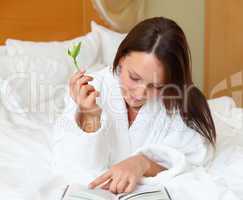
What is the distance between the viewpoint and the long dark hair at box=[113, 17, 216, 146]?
1272 mm

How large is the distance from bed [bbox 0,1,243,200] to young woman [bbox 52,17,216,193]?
0.08 m

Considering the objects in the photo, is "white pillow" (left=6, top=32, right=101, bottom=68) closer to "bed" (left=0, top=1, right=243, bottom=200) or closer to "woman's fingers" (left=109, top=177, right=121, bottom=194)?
"bed" (left=0, top=1, right=243, bottom=200)

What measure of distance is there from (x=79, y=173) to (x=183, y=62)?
0.44 metres

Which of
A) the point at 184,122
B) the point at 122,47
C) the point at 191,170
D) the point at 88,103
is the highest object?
→ the point at 122,47

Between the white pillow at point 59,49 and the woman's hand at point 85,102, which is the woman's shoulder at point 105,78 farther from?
the white pillow at point 59,49

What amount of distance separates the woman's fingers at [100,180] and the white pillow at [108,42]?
1.03m

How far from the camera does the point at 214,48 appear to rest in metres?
2.70

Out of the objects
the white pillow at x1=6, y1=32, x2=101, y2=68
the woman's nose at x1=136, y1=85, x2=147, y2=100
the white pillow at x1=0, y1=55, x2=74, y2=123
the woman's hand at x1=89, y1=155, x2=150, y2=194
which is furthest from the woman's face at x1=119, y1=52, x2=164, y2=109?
the white pillow at x1=6, y1=32, x2=101, y2=68

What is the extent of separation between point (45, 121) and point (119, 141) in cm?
46

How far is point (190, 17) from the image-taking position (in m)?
2.71

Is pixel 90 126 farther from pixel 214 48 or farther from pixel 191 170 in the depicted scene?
pixel 214 48

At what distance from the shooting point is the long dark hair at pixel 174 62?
1272mm

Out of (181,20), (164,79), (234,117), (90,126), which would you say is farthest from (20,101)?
(181,20)

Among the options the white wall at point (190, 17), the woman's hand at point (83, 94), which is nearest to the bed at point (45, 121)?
the woman's hand at point (83, 94)
